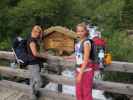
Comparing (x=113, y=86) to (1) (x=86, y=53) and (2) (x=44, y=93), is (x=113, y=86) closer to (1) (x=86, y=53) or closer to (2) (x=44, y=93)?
(1) (x=86, y=53)

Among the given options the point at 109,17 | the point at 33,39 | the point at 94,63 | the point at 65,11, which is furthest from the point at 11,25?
the point at 94,63

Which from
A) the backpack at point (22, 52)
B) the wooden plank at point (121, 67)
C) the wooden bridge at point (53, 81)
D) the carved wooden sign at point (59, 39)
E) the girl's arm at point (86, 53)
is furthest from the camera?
the carved wooden sign at point (59, 39)

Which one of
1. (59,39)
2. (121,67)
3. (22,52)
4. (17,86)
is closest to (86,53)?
(121,67)

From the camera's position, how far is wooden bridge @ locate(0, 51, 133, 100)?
695cm

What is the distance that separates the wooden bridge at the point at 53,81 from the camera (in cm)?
695

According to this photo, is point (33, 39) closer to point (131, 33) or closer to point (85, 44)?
point (85, 44)

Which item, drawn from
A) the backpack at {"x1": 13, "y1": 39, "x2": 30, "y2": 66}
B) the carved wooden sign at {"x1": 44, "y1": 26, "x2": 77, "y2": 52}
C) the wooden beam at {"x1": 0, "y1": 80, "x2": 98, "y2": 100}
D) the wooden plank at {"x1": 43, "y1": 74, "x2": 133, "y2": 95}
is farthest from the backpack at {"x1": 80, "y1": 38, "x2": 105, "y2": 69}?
the carved wooden sign at {"x1": 44, "y1": 26, "x2": 77, "y2": 52}

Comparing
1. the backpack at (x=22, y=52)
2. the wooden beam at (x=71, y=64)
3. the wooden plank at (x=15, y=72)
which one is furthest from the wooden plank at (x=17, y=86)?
the backpack at (x=22, y=52)

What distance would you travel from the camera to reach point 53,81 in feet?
25.8

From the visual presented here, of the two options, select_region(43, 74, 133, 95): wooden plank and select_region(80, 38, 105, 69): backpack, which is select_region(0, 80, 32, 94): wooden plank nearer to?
select_region(43, 74, 133, 95): wooden plank

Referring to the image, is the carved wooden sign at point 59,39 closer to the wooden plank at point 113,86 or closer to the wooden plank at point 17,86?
the wooden plank at point 17,86

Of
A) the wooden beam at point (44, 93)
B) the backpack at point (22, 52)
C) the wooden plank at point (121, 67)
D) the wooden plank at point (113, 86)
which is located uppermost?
the backpack at point (22, 52)

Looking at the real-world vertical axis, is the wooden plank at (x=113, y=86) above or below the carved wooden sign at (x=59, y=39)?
below

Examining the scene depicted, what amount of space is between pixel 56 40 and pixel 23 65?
4.28ft
